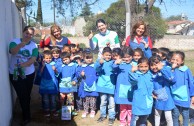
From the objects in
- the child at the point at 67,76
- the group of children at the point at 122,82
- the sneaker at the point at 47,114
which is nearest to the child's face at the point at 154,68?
the group of children at the point at 122,82

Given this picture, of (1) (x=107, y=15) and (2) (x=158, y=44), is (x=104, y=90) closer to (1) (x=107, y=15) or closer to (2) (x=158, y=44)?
(1) (x=107, y=15)

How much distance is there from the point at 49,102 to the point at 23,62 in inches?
43.2

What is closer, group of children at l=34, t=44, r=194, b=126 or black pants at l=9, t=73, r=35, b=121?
group of children at l=34, t=44, r=194, b=126

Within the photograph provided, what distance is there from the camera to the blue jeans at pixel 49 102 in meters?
4.85

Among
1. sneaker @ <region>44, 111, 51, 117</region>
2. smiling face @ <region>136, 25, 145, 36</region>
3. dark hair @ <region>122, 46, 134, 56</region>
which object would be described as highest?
smiling face @ <region>136, 25, 145, 36</region>

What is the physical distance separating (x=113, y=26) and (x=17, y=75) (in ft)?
35.3

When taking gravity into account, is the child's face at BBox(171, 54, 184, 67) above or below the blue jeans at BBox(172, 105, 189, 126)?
above

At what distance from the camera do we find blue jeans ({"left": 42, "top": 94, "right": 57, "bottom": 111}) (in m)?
4.85

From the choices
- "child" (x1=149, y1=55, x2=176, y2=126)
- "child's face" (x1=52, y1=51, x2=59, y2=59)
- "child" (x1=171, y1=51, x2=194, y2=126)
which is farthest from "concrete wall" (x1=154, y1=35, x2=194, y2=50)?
"child" (x1=149, y1=55, x2=176, y2=126)

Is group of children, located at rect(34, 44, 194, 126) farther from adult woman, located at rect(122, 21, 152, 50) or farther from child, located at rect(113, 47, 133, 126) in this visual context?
adult woman, located at rect(122, 21, 152, 50)

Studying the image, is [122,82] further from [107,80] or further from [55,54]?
[55,54]

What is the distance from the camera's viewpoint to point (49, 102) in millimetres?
4945

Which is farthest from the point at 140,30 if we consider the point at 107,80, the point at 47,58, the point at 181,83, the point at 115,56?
the point at 47,58

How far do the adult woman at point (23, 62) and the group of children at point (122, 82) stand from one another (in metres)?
0.41
